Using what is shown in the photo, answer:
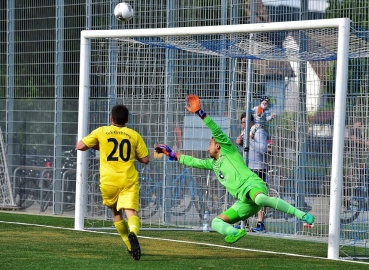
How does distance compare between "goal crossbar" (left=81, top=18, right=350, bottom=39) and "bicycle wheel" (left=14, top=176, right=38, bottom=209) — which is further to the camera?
"bicycle wheel" (left=14, top=176, right=38, bottom=209)

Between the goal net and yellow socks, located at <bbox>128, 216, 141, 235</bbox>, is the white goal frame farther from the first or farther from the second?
the goal net

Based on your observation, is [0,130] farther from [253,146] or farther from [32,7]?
[253,146]

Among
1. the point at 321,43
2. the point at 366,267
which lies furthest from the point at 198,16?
the point at 366,267

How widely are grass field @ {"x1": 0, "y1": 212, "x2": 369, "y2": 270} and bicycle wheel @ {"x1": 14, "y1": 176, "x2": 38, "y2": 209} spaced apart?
3150mm

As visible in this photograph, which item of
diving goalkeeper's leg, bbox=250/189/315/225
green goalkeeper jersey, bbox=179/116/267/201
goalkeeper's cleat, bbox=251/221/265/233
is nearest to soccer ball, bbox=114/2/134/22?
green goalkeeper jersey, bbox=179/116/267/201

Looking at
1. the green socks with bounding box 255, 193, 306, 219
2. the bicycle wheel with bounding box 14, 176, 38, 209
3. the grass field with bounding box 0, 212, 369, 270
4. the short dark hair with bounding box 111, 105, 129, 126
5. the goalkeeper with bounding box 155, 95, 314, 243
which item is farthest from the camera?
the bicycle wheel with bounding box 14, 176, 38, 209

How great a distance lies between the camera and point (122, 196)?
1112 cm

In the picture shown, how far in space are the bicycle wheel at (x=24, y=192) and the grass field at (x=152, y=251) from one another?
124 inches

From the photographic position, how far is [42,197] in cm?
1859

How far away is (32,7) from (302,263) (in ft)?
33.6

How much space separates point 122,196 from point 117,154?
517 mm

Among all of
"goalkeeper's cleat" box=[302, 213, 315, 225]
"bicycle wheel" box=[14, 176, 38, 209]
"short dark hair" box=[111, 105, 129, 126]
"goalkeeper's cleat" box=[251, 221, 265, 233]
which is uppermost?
"short dark hair" box=[111, 105, 129, 126]

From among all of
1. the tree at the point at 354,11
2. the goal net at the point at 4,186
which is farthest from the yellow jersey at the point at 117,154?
the goal net at the point at 4,186

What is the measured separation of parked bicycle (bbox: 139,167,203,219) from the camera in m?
15.9
